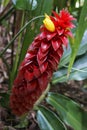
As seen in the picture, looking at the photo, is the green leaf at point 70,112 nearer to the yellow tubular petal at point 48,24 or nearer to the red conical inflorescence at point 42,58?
the red conical inflorescence at point 42,58

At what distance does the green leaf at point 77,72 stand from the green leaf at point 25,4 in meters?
0.29

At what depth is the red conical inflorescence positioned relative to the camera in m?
0.94

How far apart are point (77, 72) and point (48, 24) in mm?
438

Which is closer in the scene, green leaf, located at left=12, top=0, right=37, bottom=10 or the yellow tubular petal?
the yellow tubular petal

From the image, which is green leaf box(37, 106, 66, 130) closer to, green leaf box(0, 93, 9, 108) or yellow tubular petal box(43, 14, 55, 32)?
green leaf box(0, 93, 9, 108)

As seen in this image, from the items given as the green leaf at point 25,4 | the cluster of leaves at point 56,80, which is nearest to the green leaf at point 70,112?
the cluster of leaves at point 56,80

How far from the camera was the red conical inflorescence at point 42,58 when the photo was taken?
0.94 metres

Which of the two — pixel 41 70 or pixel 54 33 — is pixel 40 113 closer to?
pixel 41 70

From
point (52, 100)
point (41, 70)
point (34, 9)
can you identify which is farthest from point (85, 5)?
point (52, 100)

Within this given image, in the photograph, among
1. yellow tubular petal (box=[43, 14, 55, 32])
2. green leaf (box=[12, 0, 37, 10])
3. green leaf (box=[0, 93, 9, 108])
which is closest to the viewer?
yellow tubular petal (box=[43, 14, 55, 32])

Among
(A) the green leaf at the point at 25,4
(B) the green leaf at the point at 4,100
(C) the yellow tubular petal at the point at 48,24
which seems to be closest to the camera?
(C) the yellow tubular petal at the point at 48,24

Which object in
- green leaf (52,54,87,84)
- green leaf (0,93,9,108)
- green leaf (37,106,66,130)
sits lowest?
green leaf (37,106,66,130)

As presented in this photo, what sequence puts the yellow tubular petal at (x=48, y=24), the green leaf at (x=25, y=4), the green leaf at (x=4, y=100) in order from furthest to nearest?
the green leaf at (x=4, y=100)
the green leaf at (x=25, y=4)
the yellow tubular petal at (x=48, y=24)

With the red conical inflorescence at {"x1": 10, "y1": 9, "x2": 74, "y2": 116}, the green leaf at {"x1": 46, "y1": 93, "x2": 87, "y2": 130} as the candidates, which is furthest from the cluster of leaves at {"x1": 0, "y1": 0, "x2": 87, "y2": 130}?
the red conical inflorescence at {"x1": 10, "y1": 9, "x2": 74, "y2": 116}
